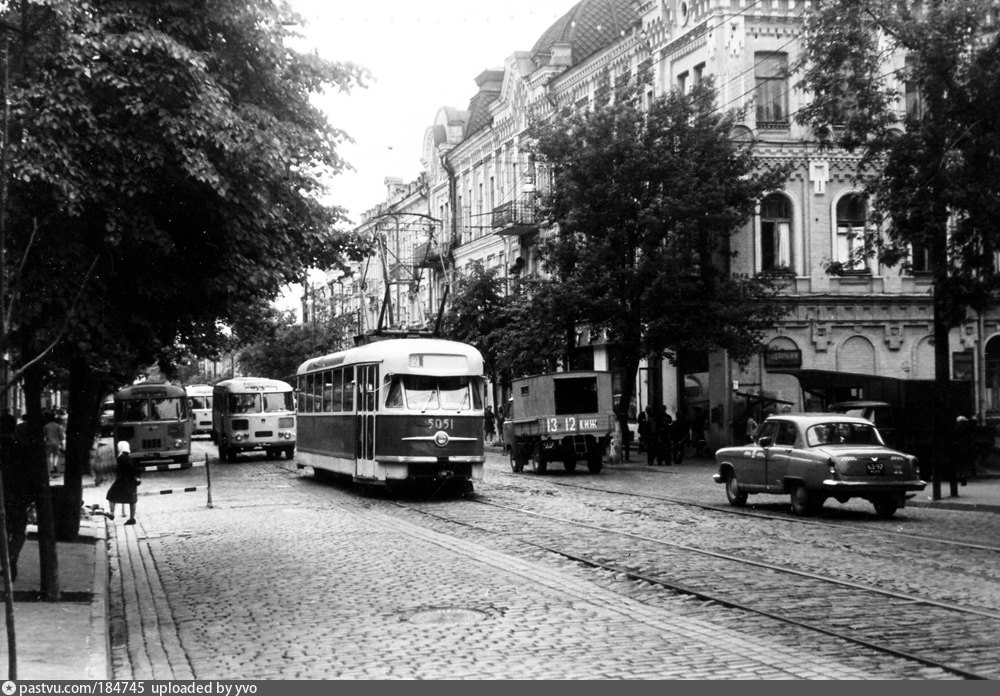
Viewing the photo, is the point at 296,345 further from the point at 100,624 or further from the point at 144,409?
the point at 100,624

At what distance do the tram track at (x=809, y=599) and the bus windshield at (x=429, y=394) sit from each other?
7.62 meters

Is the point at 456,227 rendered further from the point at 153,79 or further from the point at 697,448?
the point at 153,79

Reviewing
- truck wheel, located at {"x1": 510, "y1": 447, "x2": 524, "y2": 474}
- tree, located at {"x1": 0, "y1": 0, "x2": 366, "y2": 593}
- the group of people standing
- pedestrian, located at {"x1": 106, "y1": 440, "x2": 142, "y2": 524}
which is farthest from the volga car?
the group of people standing

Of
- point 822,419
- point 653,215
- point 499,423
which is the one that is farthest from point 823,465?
point 499,423

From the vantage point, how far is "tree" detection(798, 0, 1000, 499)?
2025 centimetres

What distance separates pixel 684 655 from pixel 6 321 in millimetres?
5253

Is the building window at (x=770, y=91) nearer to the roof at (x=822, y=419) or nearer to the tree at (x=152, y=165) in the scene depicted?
the roof at (x=822, y=419)

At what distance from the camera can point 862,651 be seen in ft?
30.9

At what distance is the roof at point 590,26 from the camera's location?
54.4 m

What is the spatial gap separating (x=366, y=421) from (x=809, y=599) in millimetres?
15766

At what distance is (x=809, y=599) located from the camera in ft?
39.1

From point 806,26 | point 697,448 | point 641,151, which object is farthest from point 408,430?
point 697,448

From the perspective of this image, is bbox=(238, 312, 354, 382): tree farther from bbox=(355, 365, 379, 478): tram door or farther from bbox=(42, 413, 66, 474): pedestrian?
bbox=(355, 365, 379, 478): tram door

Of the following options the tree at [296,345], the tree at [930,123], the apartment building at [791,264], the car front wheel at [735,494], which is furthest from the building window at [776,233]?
the tree at [296,345]
